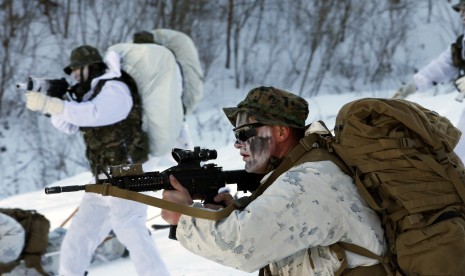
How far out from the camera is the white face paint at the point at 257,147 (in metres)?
2.41

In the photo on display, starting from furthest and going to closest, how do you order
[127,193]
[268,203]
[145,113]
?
[145,113] < [127,193] < [268,203]

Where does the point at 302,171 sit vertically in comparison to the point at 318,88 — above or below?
above

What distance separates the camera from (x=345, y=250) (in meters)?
2.17

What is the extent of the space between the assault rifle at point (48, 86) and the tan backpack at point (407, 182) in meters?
2.60

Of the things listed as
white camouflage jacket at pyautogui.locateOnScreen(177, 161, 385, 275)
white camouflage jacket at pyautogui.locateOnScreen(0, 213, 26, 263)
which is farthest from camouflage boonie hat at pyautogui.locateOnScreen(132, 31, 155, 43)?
white camouflage jacket at pyautogui.locateOnScreen(177, 161, 385, 275)

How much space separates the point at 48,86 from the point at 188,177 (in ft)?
7.43

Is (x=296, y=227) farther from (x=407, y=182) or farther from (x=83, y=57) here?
(x=83, y=57)

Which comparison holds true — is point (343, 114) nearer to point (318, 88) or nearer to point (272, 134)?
point (272, 134)

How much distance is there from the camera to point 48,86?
4402mm

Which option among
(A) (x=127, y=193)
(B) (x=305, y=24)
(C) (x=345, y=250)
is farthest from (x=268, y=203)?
(B) (x=305, y=24)

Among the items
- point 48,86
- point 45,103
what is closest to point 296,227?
point 45,103

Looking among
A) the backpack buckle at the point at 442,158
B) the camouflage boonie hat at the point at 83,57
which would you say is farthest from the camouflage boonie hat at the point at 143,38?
the backpack buckle at the point at 442,158

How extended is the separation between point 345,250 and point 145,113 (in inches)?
97.8

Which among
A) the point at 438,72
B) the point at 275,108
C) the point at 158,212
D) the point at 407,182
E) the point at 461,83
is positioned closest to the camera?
the point at 407,182
